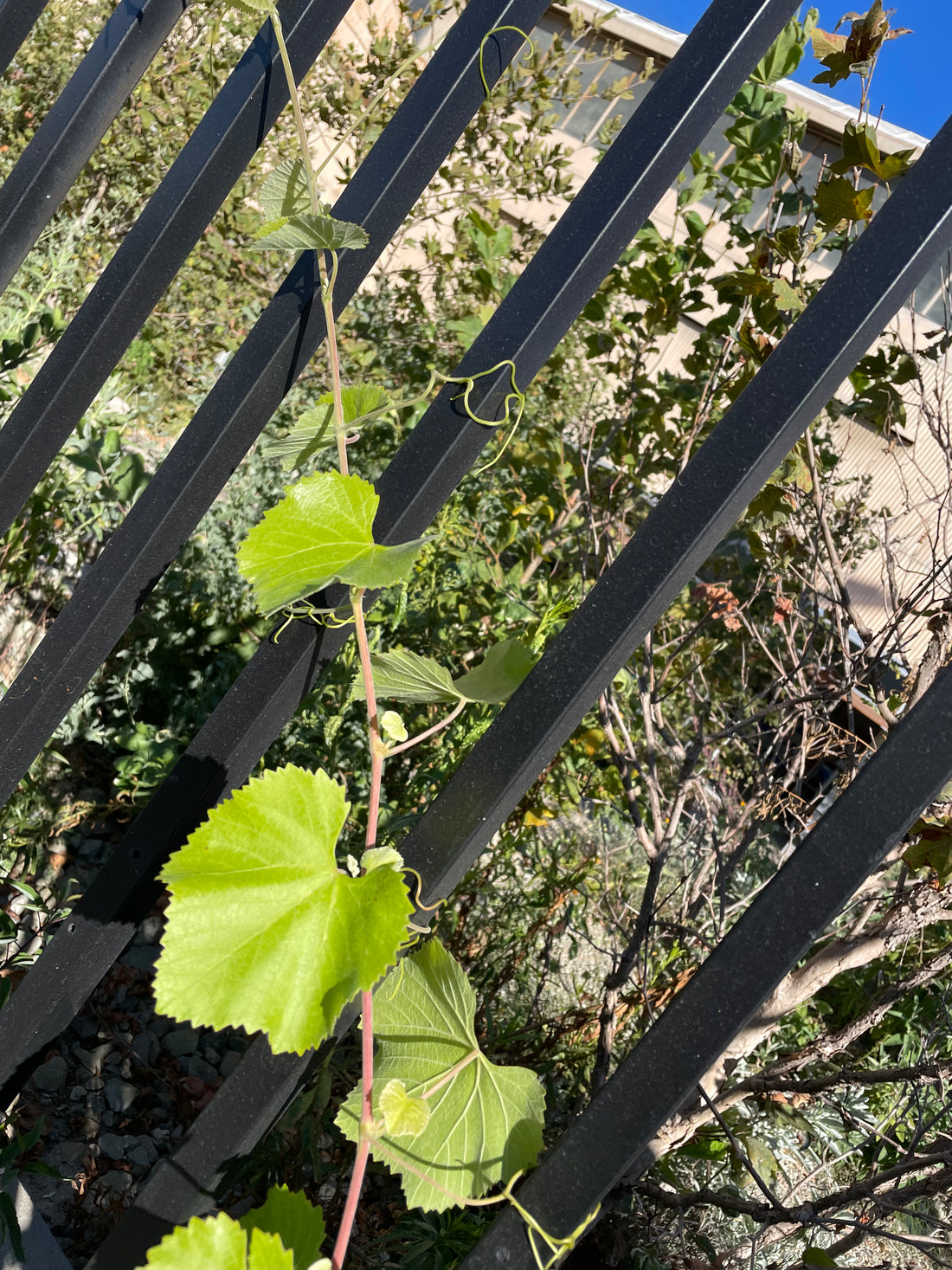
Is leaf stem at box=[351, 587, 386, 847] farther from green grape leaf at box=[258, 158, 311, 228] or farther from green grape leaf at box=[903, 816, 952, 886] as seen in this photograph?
green grape leaf at box=[903, 816, 952, 886]

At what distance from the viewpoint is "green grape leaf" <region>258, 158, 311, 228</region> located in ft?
2.78

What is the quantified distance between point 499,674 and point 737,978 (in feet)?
1.16

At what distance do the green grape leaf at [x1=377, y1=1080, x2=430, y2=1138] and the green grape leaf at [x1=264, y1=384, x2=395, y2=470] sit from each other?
53cm

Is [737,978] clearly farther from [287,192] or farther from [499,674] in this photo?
[287,192]

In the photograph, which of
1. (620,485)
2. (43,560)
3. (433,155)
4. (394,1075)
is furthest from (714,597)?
(43,560)

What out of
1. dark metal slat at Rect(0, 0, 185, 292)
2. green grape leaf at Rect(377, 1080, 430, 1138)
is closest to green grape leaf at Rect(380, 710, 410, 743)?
green grape leaf at Rect(377, 1080, 430, 1138)

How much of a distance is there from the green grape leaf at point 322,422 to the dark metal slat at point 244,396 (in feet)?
0.16

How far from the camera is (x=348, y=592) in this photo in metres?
0.84

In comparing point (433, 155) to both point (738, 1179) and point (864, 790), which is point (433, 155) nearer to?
point (864, 790)

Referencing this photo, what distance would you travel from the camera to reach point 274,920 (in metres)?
0.55

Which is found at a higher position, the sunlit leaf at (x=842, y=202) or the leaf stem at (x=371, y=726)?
the sunlit leaf at (x=842, y=202)

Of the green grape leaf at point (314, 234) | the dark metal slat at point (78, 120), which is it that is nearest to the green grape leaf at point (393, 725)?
the green grape leaf at point (314, 234)

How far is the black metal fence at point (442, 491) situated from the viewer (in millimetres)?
554

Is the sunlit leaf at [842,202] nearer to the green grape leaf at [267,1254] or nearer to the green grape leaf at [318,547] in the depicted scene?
the green grape leaf at [318,547]
